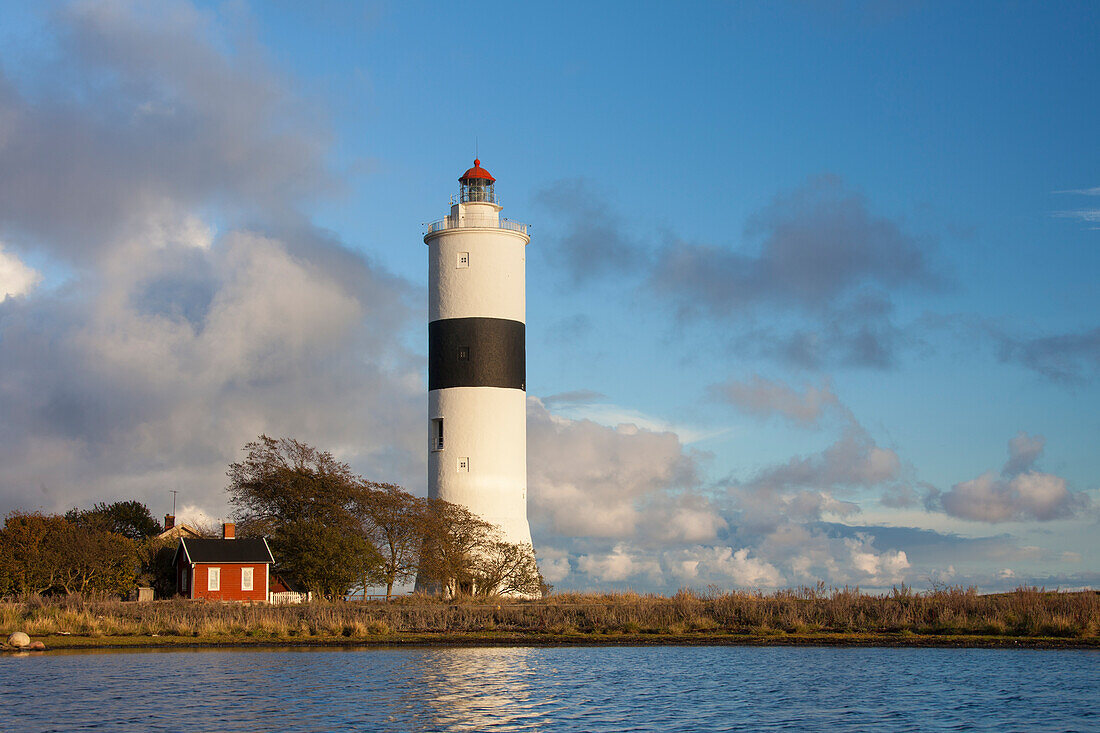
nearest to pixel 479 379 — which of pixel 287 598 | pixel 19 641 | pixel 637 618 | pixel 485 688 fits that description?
pixel 287 598

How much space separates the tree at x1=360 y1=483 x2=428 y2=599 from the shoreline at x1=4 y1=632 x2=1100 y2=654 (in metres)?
10.1

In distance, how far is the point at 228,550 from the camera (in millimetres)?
38312

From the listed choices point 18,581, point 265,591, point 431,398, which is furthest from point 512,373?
point 18,581

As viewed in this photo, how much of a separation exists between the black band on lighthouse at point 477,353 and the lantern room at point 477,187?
17.0 ft

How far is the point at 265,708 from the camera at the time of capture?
1745cm

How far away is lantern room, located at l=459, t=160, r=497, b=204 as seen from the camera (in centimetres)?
4184

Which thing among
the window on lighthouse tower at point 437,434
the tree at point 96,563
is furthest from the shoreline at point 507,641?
the window on lighthouse tower at point 437,434

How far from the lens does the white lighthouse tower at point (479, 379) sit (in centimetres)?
3875

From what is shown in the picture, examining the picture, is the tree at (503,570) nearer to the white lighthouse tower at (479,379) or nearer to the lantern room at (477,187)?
the white lighthouse tower at (479,379)

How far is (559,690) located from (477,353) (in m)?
20.2

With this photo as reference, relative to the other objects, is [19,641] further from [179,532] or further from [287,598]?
[179,532]

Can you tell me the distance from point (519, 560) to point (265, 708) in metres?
21.6

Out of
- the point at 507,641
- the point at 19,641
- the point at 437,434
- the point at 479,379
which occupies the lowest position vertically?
the point at 507,641

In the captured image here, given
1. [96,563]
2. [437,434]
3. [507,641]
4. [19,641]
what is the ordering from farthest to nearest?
[437,434]
[96,563]
[507,641]
[19,641]
